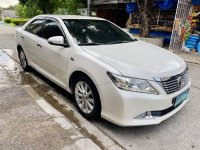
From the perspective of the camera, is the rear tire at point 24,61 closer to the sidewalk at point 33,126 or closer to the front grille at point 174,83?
the sidewalk at point 33,126

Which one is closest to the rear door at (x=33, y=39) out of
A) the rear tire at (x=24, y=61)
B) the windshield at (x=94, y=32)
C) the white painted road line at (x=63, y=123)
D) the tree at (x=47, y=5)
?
the rear tire at (x=24, y=61)

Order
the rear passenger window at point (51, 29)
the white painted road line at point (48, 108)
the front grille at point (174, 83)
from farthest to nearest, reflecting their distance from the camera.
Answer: the rear passenger window at point (51, 29), the white painted road line at point (48, 108), the front grille at point (174, 83)

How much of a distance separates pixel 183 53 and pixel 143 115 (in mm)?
7189

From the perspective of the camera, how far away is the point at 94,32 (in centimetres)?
391

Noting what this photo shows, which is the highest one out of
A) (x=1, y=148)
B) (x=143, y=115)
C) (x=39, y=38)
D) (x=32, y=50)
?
(x=39, y=38)

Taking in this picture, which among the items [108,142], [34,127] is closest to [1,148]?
[34,127]

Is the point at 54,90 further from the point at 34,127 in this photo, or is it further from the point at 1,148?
the point at 1,148

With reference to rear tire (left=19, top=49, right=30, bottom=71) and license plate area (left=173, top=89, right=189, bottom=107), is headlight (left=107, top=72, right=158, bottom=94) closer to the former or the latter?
license plate area (left=173, top=89, right=189, bottom=107)

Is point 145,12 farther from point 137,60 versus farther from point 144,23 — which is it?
point 137,60

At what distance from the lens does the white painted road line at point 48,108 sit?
350 cm

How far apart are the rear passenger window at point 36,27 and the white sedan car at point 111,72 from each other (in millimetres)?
234

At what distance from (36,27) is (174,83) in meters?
3.31

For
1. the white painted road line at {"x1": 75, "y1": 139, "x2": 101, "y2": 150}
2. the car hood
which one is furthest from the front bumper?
the white painted road line at {"x1": 75, "y1": 139, "x2": 101, "y2": 150}

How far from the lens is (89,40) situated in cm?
362
